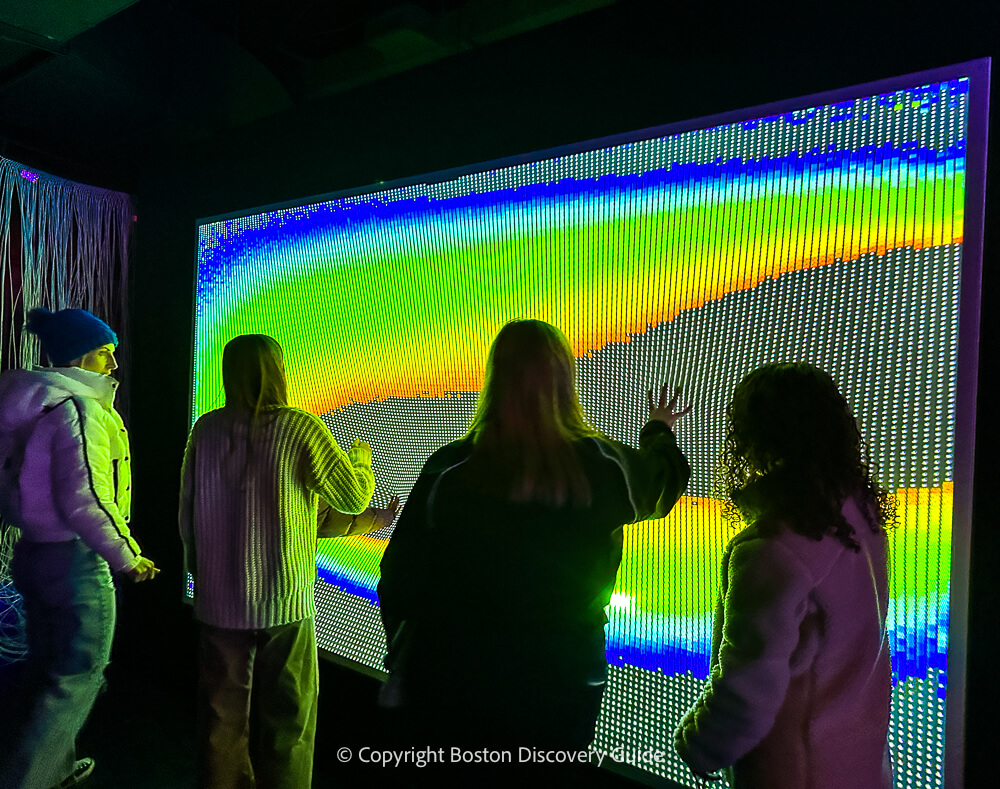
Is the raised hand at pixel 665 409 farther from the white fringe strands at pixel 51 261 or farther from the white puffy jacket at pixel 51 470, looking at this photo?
the white fringe strands at pixel 51 261

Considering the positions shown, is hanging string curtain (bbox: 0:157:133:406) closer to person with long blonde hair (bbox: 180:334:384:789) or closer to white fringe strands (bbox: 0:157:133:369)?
white fringe strands (bbox: 0:157:133:369)

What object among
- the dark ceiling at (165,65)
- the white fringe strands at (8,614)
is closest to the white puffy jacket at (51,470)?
the white fringe strands at (8,614)

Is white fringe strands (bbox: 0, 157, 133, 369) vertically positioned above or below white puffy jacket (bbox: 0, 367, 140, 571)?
above

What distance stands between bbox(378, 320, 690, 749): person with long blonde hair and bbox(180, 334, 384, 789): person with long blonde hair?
0.68m

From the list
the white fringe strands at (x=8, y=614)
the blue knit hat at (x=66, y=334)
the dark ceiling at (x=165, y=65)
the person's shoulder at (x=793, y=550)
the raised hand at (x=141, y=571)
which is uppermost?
the dark ceiling at (x=165, y=65)

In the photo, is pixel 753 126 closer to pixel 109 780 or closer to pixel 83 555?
pixel 83 555

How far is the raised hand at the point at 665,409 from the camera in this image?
1.89 meters

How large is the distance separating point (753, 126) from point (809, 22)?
0.29 metres

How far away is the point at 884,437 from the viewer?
67.2 inches

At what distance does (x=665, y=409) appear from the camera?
1914mm

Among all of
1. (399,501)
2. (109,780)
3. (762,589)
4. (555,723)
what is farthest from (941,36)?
(109,780)

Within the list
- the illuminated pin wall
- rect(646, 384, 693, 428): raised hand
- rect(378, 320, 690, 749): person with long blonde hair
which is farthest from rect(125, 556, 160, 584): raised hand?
rect(646, 384, 693, 428): raised hand

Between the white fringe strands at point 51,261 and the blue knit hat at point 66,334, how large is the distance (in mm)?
1153

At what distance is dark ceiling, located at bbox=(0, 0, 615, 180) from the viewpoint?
9.48ft
